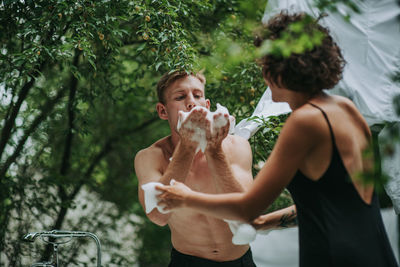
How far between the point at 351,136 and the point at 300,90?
0.76 ft

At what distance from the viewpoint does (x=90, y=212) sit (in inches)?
200

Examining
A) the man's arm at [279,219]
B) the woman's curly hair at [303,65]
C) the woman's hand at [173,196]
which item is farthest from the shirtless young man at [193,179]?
the woman's curly hair at [303,65]

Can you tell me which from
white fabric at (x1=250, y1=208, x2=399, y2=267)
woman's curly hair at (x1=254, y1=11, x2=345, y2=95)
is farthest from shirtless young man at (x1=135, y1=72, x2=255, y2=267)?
white fabric at (x1=250, y1=208, x2=399, y2=267)

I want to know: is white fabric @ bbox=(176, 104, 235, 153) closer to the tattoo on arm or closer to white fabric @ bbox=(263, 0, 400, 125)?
the tattoo on arm

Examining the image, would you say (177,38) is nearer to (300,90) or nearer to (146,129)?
(300,90)

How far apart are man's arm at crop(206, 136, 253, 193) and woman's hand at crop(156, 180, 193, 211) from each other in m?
0.40

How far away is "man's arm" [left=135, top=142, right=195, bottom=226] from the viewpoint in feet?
6.65

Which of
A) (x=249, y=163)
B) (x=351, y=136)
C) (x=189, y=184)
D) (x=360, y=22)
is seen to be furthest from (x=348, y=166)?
(x=360, y=22)

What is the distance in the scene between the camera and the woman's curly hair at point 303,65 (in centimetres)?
151

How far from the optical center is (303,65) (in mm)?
1500

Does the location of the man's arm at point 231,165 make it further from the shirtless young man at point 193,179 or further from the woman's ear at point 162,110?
the woman's ear at point 162,110

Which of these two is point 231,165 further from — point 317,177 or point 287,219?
point 317,177

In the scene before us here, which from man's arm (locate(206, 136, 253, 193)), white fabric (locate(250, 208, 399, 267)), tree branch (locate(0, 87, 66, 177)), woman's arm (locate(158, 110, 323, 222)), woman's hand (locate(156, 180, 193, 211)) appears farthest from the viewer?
white fabric (locate(250, 208, 399, 267))

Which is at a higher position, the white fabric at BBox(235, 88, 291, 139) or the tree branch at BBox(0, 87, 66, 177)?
the white fabric at BBox(235, 88, 291, 139)
